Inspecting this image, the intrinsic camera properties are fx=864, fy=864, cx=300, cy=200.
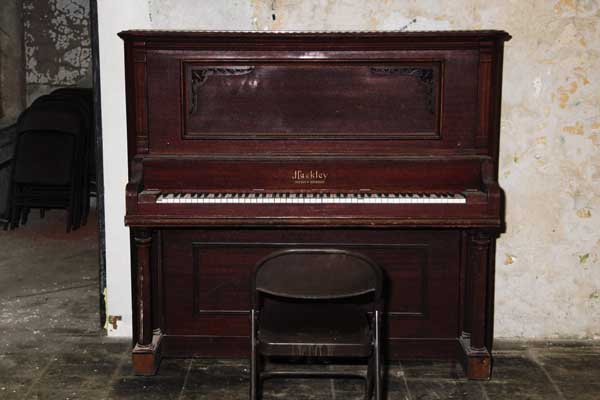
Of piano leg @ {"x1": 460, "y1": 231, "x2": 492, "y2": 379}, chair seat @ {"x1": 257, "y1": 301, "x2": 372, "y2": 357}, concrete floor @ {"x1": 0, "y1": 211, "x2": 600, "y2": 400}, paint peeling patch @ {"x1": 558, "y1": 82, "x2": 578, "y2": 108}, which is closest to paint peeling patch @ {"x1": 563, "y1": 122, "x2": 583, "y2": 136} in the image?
paint peeling patch @ {"x1": 558, "y1": 82, "x2": 578, "y2": 108}

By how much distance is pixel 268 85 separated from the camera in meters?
3.95

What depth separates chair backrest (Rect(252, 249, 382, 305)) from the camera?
2904 mm

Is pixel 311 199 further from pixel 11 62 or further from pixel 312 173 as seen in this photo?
pixel 11 62

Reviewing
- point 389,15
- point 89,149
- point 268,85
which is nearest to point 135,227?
point 268,85

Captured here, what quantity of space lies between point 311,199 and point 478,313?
932mm

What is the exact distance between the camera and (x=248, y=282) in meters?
4.09

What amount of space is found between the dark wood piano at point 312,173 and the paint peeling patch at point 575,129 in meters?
0.44

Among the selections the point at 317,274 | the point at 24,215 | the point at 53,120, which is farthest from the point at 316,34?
the point at 24,215

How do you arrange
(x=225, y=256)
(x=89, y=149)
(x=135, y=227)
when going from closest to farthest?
(x=135, y=227) → (x=225, y=256) → (x=89, y=149)

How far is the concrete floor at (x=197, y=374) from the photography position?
148 inches

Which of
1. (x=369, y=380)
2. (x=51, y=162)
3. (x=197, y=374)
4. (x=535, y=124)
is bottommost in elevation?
(x=197, y=374)

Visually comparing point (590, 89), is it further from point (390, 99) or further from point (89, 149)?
point (89, 149)

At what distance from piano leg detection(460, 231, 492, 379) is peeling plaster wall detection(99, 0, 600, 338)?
0.44 meters

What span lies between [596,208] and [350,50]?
1472 mm
